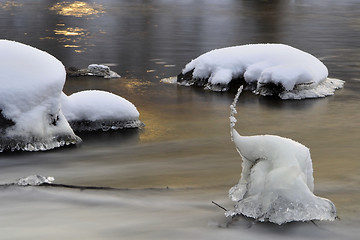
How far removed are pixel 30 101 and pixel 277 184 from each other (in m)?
3.94

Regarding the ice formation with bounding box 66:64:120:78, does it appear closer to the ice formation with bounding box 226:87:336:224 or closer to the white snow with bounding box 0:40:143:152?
the white snow with bounding box 0:40:143:152

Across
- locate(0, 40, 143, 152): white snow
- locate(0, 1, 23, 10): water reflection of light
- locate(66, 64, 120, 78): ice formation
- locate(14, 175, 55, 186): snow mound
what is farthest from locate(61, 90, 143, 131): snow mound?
locate(0, 1, 23, 10): water reflection of light

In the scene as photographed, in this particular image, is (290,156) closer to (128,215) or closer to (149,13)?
(128,215)

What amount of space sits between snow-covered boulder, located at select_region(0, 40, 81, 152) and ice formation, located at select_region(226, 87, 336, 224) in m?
3.36

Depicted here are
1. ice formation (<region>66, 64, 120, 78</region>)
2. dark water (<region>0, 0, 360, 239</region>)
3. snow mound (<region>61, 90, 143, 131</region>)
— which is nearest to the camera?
dark water (<region>0, 0, 360, 239</region>)

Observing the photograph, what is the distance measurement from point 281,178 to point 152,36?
19829 mm

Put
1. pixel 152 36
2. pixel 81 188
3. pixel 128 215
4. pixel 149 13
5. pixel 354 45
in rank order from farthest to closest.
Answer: pixel 149 13, pixel 152 36, pixel 354 45, pixel 81 188, pixel 128 215

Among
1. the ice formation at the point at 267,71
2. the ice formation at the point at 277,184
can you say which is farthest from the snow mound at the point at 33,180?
the ice formation at the point at 267,71

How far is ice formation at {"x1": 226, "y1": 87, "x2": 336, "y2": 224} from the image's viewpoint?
5.73 metres

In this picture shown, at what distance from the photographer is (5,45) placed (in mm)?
9094

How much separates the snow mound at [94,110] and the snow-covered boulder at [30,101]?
573mm

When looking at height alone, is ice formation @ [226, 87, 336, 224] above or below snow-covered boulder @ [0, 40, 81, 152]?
above

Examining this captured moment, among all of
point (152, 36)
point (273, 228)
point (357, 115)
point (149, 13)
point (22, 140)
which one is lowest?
point (149, 13)

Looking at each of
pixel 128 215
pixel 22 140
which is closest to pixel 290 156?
pixel 128 215
